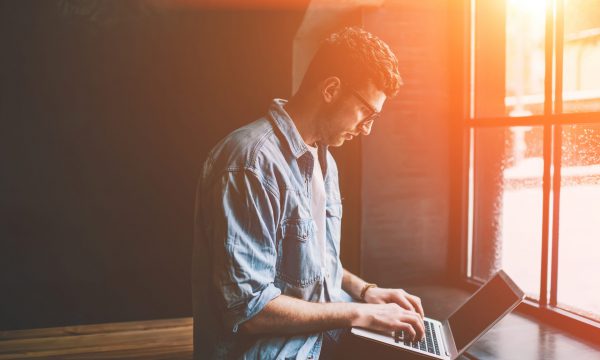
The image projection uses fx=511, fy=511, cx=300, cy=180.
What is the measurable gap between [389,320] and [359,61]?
751mm

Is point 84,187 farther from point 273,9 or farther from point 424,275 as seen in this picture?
point 424,275

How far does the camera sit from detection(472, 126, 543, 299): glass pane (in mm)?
2076

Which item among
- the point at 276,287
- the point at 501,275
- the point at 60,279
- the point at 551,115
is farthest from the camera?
the point at 60,279

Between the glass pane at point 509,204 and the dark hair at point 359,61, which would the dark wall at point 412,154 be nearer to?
the glass pane at point 509,204

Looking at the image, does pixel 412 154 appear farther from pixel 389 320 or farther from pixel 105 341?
pixel 105 341

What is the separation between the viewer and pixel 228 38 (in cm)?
313

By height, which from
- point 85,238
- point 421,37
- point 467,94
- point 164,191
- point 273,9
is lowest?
point 85,238

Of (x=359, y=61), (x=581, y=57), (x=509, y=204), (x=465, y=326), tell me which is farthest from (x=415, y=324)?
(x=581, y=57)

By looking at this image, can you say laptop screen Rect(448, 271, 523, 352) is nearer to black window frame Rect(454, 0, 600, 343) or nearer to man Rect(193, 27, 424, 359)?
man Rect(193, 27, 424, 359)

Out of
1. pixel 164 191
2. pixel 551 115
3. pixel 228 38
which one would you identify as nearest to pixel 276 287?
pixel 551 115

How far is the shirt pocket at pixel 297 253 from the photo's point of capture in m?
1.47

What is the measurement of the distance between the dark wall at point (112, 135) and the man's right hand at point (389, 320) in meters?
1.94

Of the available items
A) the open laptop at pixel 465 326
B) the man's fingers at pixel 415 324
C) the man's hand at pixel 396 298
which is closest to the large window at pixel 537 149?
the open laptop at pixel 465 326

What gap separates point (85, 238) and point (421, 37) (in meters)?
2.22
